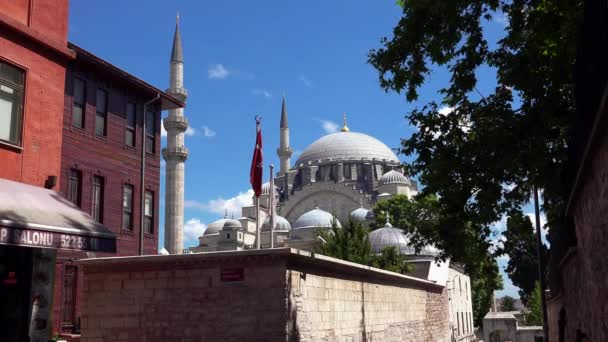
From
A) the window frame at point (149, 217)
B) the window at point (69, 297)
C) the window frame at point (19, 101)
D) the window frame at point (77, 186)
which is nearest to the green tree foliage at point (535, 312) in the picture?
the window frame at point (149, 217)

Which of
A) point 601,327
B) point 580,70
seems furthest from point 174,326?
point 580,70

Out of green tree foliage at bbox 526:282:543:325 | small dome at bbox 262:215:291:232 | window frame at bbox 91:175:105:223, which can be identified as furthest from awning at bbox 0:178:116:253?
small dome at bbox 262:215:291:232

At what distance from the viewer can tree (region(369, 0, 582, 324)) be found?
33.1 feet

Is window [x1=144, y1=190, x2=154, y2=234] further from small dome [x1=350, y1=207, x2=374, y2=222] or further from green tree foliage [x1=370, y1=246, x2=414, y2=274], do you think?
small dome [x1=350, y1=207, x2=374, y2=222]

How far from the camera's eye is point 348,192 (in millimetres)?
75250

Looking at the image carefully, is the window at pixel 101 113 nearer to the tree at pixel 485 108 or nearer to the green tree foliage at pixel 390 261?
the tree at pixel 485 108

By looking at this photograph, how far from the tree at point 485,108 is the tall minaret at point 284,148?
7063 cm

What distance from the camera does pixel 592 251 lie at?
265 inches

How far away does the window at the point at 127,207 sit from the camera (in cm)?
1892

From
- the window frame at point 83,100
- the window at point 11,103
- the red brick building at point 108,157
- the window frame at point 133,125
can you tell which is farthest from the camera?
the window frame at point 133,125

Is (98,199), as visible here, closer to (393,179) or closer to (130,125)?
(130,125)

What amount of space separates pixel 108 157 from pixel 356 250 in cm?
1265

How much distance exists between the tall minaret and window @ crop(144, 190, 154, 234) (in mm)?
62482

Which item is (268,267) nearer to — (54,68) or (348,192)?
(54,68)
